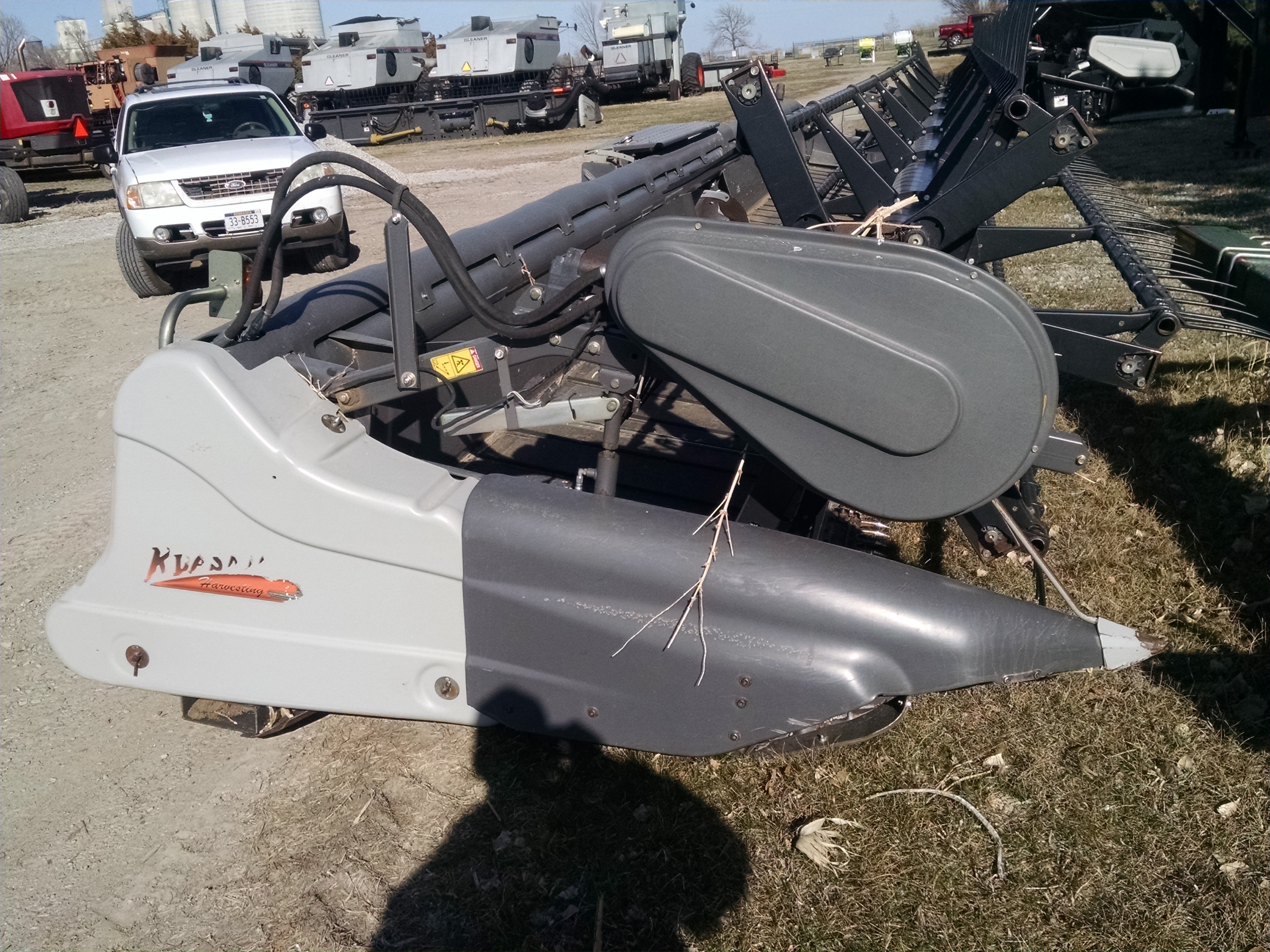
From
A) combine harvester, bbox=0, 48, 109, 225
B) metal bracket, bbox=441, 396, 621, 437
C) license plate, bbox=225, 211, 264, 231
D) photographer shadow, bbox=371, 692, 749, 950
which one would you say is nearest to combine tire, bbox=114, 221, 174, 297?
license plate, bbox=225, 211, 264, 231

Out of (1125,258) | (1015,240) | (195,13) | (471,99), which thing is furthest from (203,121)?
(195,13)

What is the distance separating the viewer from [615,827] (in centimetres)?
231

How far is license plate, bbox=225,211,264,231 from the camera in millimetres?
8805

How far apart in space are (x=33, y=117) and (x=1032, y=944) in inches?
810

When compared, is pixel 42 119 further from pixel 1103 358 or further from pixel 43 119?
pixel 1103 358

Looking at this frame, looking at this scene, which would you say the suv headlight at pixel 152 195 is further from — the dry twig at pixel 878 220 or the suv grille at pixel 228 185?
the dry twig at pixel 878 220

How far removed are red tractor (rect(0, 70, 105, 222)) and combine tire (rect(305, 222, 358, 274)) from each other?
33.0 feet

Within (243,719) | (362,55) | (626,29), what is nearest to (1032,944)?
(243,719)

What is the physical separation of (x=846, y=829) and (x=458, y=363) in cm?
148

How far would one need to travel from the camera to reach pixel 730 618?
2.05 meters

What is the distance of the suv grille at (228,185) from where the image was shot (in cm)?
876

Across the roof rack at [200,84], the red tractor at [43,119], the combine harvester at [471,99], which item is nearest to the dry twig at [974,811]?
the roof rack at [200,84]

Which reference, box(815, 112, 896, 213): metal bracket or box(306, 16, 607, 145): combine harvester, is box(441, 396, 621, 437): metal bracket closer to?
box(815, 112, 896, 213): metal bracket

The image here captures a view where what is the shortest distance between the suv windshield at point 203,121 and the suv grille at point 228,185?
708 millimetres
